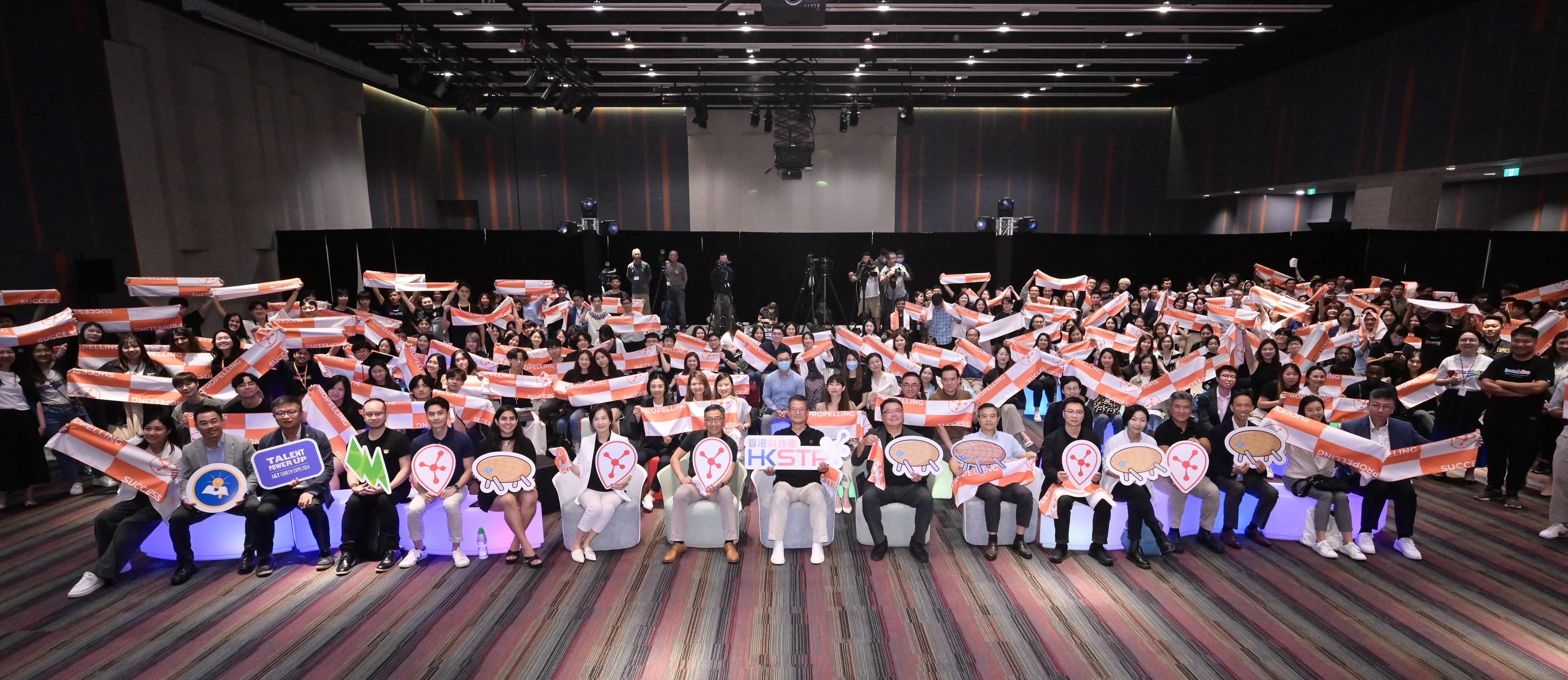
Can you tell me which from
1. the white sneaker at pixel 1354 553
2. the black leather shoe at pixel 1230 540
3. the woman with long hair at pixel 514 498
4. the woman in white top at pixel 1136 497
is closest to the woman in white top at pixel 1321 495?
the white sneaker at pixel 1354 553

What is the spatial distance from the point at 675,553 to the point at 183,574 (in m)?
3.43

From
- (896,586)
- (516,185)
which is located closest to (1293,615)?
(896,586)

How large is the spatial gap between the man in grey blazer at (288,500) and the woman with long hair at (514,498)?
114cm

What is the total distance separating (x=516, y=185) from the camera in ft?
61.9

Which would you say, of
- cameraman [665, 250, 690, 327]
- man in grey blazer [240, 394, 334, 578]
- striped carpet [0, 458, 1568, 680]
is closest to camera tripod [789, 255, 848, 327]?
cameraman [665, 250, 690, 327]

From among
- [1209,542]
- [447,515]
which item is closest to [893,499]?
[1209,542]

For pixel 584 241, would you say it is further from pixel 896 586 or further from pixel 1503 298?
pixel 1503 298

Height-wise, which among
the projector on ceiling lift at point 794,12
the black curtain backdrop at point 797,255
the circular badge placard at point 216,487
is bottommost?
the circular badge placard at point 216,487

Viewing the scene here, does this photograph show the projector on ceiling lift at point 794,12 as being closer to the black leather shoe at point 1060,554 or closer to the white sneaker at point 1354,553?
the black leather shoe at point 1060,554

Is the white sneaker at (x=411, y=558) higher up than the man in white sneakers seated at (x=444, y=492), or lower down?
lower down

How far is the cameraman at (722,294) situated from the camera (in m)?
13.4

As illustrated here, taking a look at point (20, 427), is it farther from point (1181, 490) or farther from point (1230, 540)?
point (1230, 540)

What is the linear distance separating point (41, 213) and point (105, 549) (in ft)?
24.8

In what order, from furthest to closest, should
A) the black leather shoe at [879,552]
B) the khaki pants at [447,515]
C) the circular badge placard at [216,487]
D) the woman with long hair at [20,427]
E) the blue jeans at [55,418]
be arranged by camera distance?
1. the blue jeans at [55,418]
2. the woman with long hair at [20,427]
3. the black leather shoe at [879,552]
4. the khaki pants at [447,515]
5. the circular badge placard at [216,487]
